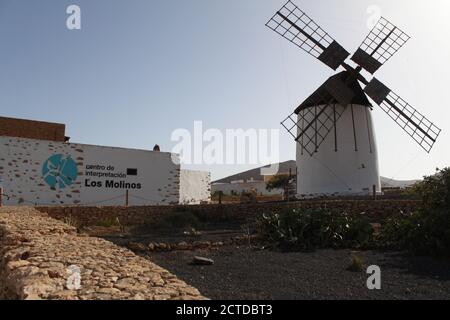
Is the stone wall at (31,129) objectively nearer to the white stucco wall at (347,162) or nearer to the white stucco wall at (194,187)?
the white stucco wall at (194,187)

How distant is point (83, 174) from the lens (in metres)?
19.9

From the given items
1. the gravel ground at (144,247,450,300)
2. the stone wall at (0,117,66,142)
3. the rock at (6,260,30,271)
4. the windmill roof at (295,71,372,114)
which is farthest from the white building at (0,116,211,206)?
the rock at (6,260,30,271)

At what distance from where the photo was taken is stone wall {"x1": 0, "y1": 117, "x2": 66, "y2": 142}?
2042 cm

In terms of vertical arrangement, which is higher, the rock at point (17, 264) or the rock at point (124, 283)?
the rock at point (17, 264)

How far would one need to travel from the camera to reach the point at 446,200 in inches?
310

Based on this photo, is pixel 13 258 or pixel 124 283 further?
pixel 13 258

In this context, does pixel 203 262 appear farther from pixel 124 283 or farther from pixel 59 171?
pixel 59 171

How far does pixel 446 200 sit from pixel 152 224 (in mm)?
9143

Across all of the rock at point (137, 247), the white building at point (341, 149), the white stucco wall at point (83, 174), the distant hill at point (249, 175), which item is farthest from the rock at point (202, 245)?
the distant hill at point (249, 175)

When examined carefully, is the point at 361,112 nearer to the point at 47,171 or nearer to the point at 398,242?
the point at 398,242

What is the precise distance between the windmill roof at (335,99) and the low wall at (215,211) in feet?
22.6

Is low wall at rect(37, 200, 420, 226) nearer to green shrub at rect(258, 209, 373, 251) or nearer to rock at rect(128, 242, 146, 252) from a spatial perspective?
green shrub at rect(258, 209, 373, 251)

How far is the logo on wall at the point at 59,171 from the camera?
62.4 ft
